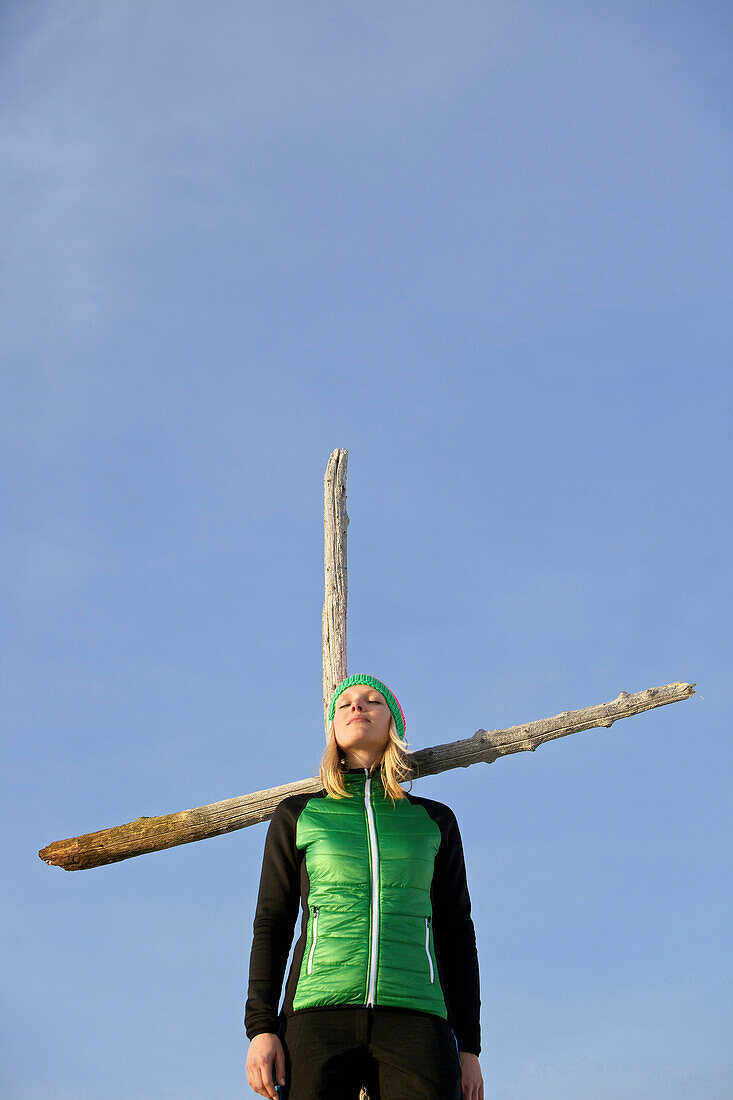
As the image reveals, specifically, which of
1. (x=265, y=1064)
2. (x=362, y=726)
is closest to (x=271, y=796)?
(x=362, y=726)

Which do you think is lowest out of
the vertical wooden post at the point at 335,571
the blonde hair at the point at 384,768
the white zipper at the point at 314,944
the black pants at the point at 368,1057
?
the black pants at the point at 368,1057

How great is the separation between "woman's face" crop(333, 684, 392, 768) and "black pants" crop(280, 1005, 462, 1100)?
1180mm

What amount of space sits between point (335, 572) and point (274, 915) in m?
2.38

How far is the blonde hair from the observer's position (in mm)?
4230

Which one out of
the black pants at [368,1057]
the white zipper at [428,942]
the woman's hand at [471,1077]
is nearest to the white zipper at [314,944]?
the black pants at [368,1057]

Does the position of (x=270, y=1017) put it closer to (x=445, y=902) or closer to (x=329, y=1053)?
(x=329, y=1053)

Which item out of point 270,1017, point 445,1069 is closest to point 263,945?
point 270,1017

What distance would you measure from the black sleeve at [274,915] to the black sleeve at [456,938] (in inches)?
25.0

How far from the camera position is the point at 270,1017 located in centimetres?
371

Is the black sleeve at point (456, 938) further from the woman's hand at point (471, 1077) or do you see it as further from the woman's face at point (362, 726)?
the woman's face at point (362, 726)

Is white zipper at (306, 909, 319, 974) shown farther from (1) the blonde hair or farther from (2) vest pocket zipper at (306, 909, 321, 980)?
(1) the blonde hair

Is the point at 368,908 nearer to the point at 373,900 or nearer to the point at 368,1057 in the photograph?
the point at 373,900

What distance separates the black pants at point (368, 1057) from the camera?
3.45m

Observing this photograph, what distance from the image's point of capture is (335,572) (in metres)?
5.90
